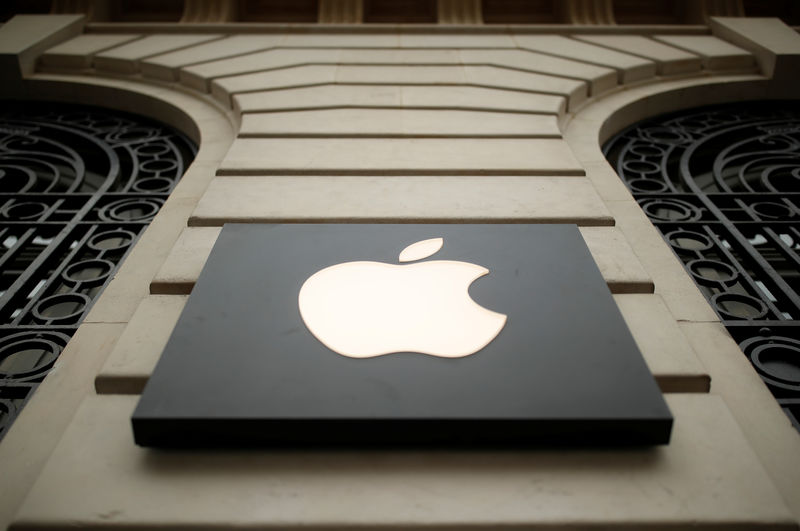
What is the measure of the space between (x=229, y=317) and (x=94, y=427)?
80 cm

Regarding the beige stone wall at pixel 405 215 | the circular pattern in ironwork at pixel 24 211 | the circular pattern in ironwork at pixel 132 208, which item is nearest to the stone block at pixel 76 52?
the beige stone wall at pixel 405 215

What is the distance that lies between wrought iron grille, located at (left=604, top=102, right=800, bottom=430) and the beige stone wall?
1.23 ft

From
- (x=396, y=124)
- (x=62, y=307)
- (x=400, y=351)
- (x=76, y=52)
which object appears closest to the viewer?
(x=400, y=351)

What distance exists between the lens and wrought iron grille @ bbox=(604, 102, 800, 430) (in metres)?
3.88

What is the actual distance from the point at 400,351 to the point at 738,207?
4203mm

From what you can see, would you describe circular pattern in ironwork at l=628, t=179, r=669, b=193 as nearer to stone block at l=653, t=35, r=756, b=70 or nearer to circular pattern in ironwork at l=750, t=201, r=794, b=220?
circular pattern in ironwork at l=750, t=201, r=794, b=220

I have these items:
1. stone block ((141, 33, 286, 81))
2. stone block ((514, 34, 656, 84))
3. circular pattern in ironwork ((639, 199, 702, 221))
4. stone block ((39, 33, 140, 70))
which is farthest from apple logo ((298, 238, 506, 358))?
stone block ((39, 33, 140, 70))

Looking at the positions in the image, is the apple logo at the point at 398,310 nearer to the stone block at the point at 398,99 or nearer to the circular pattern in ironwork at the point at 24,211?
the stone block at the point at 398,99

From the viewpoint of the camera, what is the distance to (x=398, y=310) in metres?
3.08

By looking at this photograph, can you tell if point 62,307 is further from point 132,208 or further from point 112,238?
point 132,208

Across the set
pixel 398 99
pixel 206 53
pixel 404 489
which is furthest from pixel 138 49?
pixel 404 489

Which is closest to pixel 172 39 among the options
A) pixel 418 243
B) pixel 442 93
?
pixel 442 93

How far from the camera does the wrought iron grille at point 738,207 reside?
3.88 meters

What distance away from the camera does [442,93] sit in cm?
662
